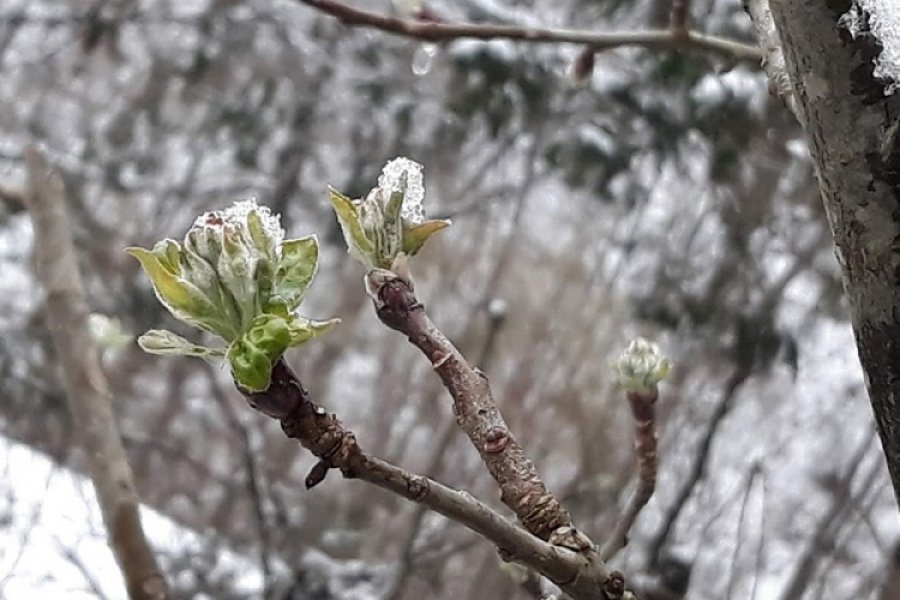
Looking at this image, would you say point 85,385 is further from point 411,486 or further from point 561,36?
point 411,486

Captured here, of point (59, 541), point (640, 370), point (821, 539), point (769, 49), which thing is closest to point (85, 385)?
point (640, 370)

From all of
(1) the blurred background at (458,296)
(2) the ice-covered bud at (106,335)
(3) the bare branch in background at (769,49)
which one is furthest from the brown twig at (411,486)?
(1) the blurred background at (458,296)

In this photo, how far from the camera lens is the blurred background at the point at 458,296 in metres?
2.03

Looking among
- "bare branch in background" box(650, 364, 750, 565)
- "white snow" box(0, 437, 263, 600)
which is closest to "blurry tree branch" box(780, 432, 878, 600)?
"bare branch in background" box(650, 364, 750, 565)

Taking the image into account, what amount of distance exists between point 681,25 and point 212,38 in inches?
96.0

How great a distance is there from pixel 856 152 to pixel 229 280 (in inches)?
8.7

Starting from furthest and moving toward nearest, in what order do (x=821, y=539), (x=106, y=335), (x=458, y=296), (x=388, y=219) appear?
(x=458, y=296) → (x=821, y=539) → (x=106, y=335) → (x=388, y=219)

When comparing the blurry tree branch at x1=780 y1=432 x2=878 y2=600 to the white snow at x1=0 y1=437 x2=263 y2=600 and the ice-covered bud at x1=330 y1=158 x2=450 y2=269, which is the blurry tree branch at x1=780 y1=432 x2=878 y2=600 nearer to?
the white snow at x1=0 y1=437 x2=263 y2=600

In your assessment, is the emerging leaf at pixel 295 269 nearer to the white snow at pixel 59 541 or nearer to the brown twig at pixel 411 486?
the brown twig at pixel 411 486

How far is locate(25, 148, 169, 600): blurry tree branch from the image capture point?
840 millimetres

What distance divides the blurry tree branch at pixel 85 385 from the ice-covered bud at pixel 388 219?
49 cm

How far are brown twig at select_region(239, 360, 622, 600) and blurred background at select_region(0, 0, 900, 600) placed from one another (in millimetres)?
984

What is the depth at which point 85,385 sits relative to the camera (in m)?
0.95

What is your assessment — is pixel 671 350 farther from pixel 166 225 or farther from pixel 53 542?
pixel 166 225
